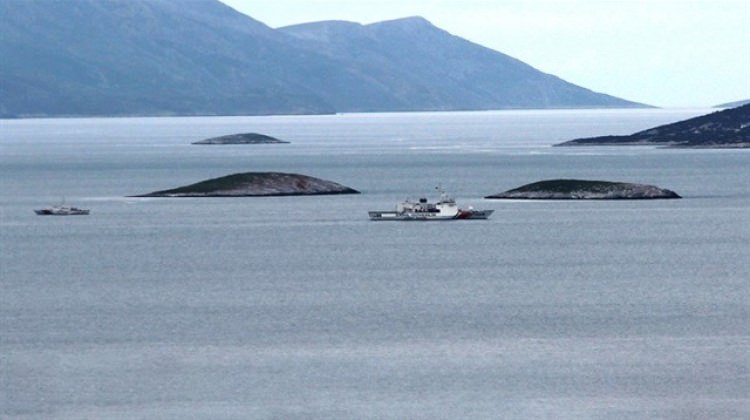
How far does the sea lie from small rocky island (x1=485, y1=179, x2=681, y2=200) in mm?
19421

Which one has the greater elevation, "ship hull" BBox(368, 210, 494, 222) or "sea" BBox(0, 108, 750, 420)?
"sea" BBox(0, 108, 750, 420)

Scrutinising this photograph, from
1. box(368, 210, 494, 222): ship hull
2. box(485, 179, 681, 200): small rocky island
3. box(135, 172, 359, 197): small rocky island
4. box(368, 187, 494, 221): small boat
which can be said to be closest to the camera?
box(368, 210, 494, 222): ship hull

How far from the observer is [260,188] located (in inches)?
6585

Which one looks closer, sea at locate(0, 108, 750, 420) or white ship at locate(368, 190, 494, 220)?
sea at locate(0, 108, 750, 420)

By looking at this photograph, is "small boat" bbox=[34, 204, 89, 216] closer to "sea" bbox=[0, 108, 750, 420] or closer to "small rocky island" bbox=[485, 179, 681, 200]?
"sea" bbox=[0, 108, 750, 420]

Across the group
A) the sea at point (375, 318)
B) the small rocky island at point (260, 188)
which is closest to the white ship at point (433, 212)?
the sea at point (375, 318)

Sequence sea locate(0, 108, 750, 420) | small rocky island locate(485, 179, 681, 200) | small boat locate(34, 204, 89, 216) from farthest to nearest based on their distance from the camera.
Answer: small rocky island locate(485, 179, 681, 200)
small boat locate(34, 204, 89, 216)
sea locate(0, 108, 750, 420)

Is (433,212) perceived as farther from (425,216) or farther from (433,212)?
(425,216)

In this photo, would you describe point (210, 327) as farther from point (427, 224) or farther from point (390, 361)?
point (427, 224)

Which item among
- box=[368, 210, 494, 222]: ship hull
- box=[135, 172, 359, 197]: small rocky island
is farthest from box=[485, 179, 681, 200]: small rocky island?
box=[368, 210, 494, 222]: ship hull

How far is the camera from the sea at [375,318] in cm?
5584

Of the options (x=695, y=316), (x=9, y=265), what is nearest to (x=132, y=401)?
(x=695, y=316)

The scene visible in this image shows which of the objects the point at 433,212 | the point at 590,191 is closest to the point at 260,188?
the point at 433,212

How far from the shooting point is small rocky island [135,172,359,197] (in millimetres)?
167250
